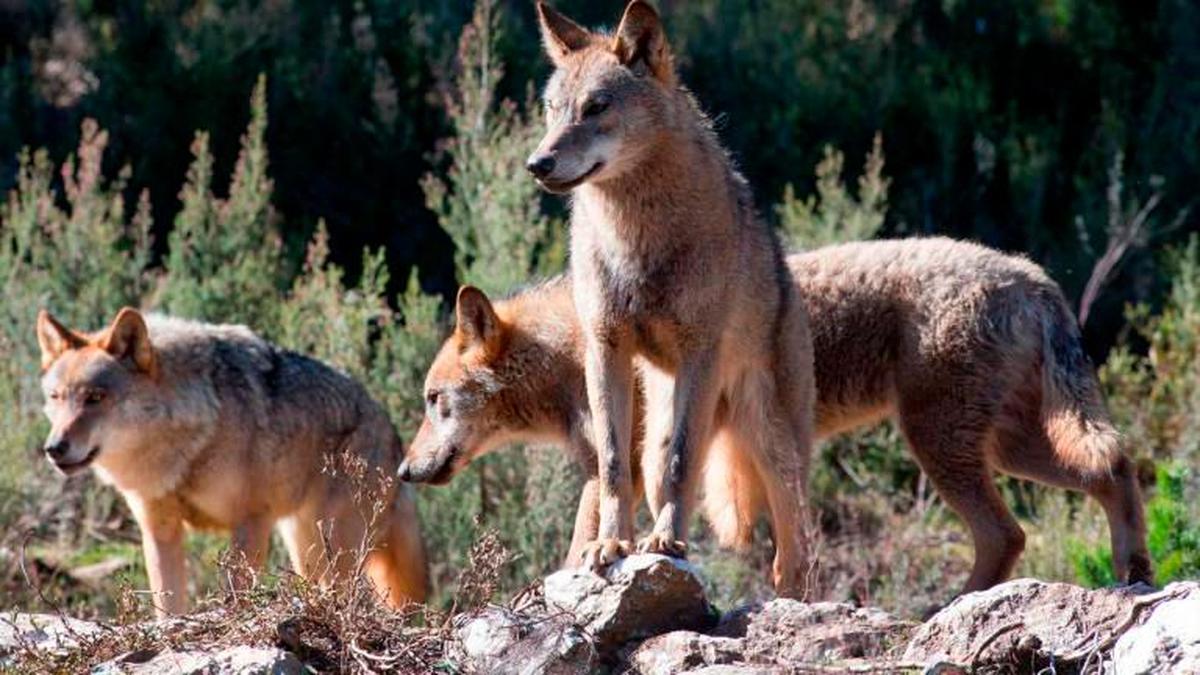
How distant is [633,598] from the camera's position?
18.2 ft

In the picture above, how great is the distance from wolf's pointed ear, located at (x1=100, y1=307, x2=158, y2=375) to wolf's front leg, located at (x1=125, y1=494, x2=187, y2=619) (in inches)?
22.8

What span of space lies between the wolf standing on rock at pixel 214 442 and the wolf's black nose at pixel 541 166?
2.34 metres

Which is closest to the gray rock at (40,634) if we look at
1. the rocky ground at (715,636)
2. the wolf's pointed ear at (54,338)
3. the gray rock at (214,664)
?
the rocky ground at (715,636)

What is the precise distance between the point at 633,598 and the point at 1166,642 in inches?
59.7

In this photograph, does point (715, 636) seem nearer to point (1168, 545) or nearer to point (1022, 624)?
point (1022, 624)

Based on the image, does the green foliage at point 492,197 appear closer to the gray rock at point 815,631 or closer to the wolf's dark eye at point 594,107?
the wolf's dark eye at point 594,107

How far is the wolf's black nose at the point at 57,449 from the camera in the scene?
7.92 m

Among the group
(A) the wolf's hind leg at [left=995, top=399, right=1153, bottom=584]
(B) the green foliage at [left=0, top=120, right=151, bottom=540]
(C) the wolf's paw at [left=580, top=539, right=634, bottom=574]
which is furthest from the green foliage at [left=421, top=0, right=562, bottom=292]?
(C) the wolf's paw at [left=580, top=539, right=634, bottom=574]

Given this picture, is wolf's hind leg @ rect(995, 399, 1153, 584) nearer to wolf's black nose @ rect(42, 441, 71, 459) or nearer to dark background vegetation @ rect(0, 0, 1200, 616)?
dark background vegetation @ rect(0, 0, 1200, 616)

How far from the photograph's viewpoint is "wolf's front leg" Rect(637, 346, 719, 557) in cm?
618

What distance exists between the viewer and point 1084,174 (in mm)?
13453

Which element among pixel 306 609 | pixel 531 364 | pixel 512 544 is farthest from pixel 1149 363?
pixel 306 609

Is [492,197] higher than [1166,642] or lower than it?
higher

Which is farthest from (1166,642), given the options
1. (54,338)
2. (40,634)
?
(54,338)
